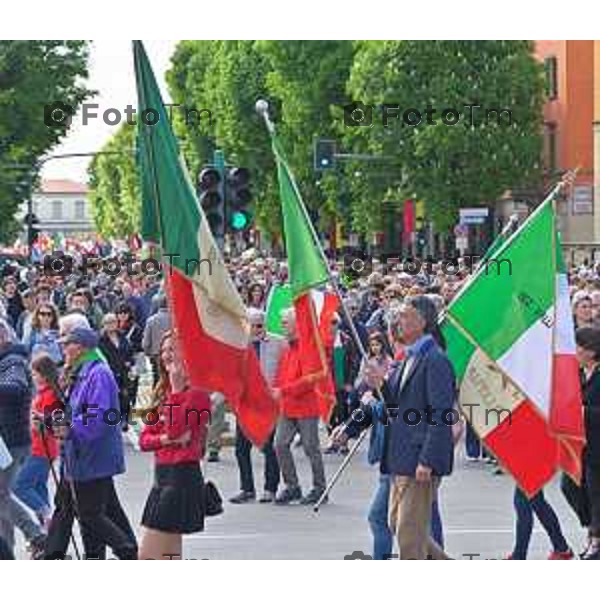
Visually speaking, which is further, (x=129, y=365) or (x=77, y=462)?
(x=129, y=365)

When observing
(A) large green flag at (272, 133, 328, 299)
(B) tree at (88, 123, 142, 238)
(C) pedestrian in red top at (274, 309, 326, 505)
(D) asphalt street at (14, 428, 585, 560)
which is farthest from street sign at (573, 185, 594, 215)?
(B) tree at (88, 123, 142, 238)

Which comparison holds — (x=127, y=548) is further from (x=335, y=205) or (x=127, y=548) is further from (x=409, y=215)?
(x=335, y=205)

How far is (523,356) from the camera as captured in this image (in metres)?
11.8

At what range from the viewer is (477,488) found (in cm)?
1619

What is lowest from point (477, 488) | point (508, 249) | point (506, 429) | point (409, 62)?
point (477, 488)

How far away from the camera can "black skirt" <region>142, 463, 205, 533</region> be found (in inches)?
400

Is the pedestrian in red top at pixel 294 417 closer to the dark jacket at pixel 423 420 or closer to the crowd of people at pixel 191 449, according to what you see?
the crowd of people at pixel 191 449

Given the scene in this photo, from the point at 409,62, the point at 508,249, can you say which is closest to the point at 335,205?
the point at 409,62

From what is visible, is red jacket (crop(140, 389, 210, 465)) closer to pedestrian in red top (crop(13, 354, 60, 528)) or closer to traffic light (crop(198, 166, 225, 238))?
pedestrian in red top (crop(13, 354, 60, 528))

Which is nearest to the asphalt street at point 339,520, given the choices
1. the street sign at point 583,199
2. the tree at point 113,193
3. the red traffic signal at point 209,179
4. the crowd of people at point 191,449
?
the crowd of people at point 191,449

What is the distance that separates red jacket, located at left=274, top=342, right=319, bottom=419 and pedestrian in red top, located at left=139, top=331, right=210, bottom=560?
4.56 m

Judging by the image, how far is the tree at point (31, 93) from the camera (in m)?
54.1

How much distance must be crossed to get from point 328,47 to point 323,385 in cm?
5369
